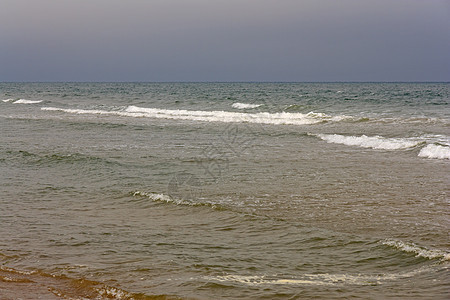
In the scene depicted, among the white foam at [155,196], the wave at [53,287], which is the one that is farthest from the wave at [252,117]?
the wave at [53,287]

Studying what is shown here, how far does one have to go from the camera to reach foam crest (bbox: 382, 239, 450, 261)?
5.48 metres

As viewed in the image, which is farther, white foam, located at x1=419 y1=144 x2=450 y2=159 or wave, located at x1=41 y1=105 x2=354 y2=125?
wave, located at x1=41 y1=105 x2=354 y2=125

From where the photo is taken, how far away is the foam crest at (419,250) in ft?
18.0

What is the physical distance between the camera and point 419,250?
5691mm

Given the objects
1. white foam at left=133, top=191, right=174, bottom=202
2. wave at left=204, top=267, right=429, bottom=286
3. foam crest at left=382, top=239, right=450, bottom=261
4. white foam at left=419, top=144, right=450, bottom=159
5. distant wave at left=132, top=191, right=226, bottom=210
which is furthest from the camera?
white foam at left=419, top=144, right=450, bottom=159

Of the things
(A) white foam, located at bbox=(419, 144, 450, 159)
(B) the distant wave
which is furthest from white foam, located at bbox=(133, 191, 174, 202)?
(A) white foam, located at bbox=(419, 144, 450, 159)

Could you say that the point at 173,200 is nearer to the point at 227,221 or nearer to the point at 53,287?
the point at 227,221

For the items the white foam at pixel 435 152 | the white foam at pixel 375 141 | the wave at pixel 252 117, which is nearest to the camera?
the white foam at pixel 435 152

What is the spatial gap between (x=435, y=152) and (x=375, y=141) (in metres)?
2.78

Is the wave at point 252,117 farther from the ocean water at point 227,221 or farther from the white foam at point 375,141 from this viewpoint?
the ocean water at point 227,221

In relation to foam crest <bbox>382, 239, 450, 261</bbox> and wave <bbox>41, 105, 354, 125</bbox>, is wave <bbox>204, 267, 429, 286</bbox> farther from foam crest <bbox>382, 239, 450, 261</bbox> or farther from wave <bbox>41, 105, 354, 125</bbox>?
wave <bbox>41, 105, 354, 125</bbox>

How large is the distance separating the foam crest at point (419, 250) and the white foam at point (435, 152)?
779cm

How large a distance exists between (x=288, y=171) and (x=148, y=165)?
355 centimetres

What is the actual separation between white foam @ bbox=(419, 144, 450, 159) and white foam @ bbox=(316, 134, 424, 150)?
121cm
